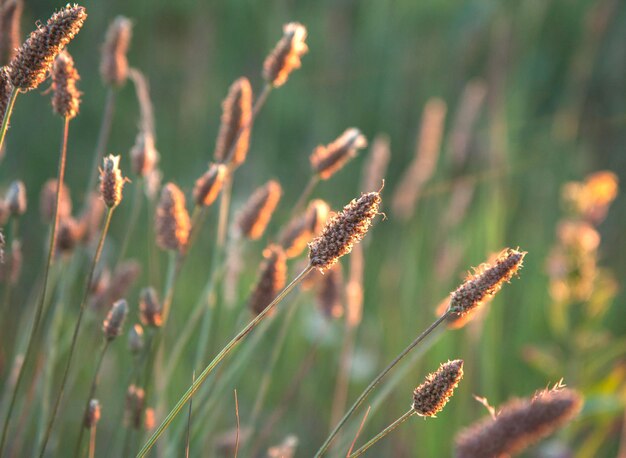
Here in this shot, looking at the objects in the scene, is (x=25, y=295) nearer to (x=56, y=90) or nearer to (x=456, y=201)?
(x=456, y=201)

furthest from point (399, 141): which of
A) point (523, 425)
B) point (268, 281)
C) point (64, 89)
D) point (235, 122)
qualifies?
point (523, 425)

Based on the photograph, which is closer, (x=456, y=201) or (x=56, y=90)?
(x=56, y=90)

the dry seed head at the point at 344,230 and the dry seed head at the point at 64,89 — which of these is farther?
the dry seed head at the point at 64,89

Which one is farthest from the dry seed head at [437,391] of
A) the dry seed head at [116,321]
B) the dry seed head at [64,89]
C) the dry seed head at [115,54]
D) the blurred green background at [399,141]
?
the blurred green background at [399,141]

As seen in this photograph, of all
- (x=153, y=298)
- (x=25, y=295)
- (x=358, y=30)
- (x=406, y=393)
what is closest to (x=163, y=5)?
(x=358, y=30)

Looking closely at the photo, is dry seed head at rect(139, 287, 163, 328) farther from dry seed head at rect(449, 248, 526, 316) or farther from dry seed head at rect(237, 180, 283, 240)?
dry seed head at rect(449, 248, 526, 316)

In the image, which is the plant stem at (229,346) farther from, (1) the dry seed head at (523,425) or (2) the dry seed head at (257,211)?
(2) the dry seed head at (257,211)

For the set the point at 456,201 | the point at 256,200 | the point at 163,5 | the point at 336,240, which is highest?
the point at 163,5

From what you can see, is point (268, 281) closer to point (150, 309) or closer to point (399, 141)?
point (150, 309)
